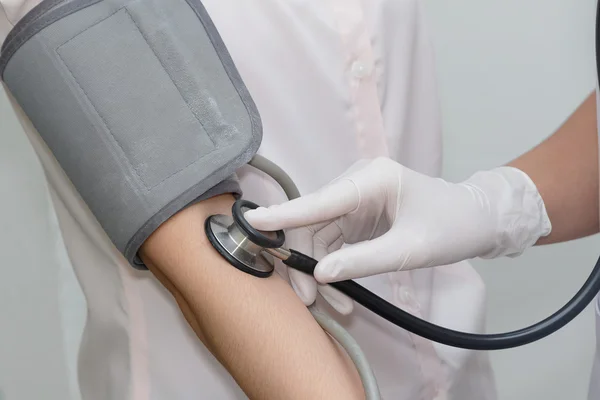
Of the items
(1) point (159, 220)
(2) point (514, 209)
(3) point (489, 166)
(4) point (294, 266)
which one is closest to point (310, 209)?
(4) point (294, 266)

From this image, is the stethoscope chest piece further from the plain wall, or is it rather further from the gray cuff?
the plain wall

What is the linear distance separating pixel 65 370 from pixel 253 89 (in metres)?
0.81

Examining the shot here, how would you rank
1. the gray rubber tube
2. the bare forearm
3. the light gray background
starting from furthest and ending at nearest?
1. the light gray background
2. the bare forearm
3. the gray rubber tube

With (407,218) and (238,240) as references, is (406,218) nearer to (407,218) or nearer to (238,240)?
(407,218)

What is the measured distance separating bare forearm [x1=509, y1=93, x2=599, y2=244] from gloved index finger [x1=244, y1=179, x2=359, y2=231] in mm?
342

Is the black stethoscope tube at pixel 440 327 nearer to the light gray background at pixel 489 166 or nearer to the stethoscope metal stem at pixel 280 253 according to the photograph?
the stethoscope metal stem at pixel 280 253

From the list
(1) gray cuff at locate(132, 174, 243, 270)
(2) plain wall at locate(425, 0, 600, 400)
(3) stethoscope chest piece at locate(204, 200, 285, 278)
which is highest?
(1) gray cuff at locate(132, 174, 243, 270)

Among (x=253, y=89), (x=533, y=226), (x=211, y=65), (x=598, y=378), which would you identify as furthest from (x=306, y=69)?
(x=598, y=378)

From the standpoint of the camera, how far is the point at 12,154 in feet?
3.79

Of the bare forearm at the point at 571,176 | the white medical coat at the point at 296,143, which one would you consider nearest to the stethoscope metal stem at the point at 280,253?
the white medical coat at the point at 296,143

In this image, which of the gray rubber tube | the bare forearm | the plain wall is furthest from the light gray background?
the gray rubber tube

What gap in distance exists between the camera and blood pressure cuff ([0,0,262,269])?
573 millimetres

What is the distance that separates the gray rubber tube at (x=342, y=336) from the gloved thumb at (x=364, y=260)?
0.15 ft

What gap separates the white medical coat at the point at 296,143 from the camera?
77 cm
